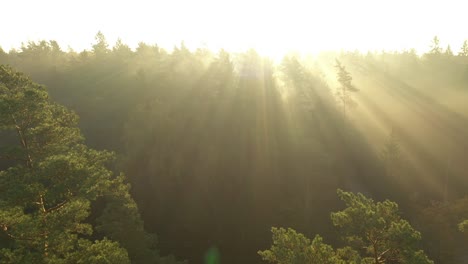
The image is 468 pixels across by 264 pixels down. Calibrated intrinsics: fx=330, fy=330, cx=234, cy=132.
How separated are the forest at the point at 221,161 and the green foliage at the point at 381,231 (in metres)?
0.07

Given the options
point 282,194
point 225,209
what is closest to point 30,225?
point 225,209

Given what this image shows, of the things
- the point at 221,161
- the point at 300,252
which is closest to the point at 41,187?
the point at 300,252

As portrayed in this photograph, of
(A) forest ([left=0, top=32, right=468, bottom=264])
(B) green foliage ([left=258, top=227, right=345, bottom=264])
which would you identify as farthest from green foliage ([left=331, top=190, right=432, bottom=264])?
(B) green foliage ([left=258, top=227, right=345, bottom=264])

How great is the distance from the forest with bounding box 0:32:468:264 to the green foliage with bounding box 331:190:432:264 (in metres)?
0.07

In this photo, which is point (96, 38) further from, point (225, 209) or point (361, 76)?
point (361, 76)

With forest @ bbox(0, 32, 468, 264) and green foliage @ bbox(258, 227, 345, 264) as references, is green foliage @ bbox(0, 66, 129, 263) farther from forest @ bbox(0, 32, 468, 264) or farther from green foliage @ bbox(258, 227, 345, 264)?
green foliage @ bbox(258, 227, 345, 264)

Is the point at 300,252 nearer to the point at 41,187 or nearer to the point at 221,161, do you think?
the point at 41,187

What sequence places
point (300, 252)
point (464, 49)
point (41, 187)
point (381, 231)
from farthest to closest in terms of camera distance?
point (464, 49) < point (381, 231) < point (300, 252) < point (41, 187)

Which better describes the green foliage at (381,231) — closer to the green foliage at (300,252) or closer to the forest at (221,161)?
the forest at (221,161)

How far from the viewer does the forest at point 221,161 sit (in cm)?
1305

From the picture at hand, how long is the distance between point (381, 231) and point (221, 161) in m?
32.6

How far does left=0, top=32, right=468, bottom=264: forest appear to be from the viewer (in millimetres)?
13047

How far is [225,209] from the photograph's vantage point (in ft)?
133

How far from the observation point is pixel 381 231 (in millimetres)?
13109
